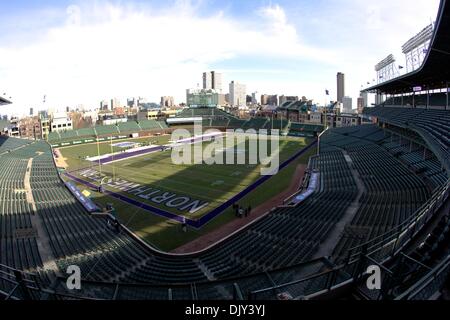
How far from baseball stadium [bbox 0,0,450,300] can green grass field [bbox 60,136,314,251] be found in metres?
0.16

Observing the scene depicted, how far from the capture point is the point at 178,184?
33.7 metres

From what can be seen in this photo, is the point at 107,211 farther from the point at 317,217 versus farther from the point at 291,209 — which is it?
the point at 317,217

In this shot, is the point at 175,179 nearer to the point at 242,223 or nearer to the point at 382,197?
the point at 242,223

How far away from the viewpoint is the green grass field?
71.5 ft

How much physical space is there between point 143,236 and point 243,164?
81.6ft

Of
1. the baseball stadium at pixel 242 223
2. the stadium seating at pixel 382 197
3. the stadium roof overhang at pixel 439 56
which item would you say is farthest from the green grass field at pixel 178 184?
the stadium roof overhang at pixel 439 56

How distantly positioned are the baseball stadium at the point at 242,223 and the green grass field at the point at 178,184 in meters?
0.16

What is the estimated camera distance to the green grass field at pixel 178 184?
21.8m

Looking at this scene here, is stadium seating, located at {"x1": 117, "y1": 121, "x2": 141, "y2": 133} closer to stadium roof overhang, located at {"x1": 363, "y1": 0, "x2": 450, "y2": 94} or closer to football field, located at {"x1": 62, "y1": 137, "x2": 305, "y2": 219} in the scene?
football field, located at {"x1": 62, "y1": 137, "x2": 305, "y2": 219}

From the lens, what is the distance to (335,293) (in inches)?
285

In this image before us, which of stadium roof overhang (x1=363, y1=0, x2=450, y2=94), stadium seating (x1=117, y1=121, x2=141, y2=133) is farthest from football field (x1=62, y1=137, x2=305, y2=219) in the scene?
stadium seating (x1=117, y1=121, x2=141, y2=133)

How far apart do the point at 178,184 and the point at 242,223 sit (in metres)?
12.7

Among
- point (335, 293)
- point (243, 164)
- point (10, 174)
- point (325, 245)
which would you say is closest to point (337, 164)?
point (243, 164)

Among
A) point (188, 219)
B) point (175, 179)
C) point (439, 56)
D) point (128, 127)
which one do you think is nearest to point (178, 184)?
point (175, 179)
